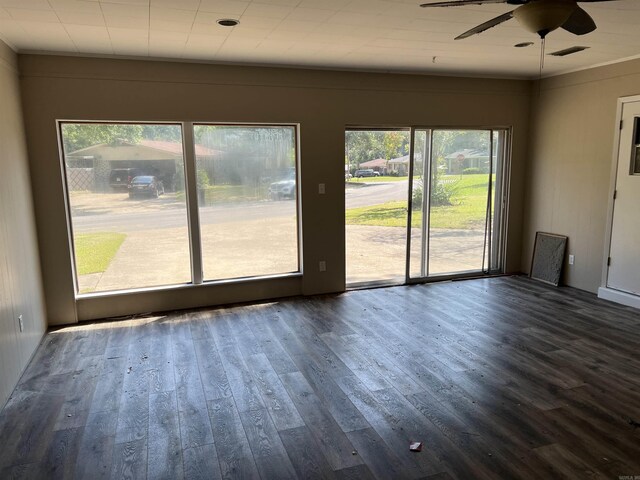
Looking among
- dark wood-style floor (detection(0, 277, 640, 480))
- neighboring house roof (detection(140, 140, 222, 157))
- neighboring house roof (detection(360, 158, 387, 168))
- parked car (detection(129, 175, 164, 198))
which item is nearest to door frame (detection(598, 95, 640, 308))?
dark wood-style floor (detection(0, 277, 640, 480))

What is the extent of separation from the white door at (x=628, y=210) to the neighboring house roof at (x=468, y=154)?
1520 millimetres

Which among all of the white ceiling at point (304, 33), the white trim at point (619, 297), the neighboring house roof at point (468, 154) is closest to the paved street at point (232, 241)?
the neighboring house roof at point (468, 154)

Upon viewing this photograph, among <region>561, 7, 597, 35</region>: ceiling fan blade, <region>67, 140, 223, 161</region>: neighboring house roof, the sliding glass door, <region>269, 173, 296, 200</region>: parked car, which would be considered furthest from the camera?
the sliding glass door

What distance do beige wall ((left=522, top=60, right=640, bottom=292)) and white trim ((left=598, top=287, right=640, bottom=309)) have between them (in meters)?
0.14

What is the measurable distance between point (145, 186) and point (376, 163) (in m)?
2.63

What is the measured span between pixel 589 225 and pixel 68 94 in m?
5.65

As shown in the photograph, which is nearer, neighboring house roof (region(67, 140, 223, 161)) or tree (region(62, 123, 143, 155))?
tree (region(62, 123, 143, 155))

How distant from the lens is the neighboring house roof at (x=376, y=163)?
211 inches

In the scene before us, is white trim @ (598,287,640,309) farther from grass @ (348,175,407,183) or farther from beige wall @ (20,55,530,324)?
grass @ (348,175,407,183)

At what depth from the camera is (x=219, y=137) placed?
15.7 ft

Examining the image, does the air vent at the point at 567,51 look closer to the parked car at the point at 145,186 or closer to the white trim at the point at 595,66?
the white trim at the point at 595,66

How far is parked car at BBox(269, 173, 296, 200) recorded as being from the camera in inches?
200

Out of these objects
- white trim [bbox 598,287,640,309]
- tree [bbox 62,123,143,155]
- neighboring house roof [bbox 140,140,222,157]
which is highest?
tree [bbox 62,123,143,155]

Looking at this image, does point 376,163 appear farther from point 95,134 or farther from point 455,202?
point 95,134
